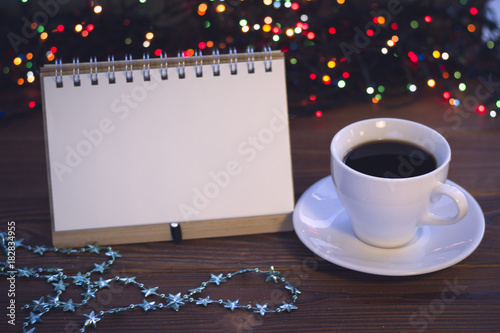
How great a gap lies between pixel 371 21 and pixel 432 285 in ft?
1.63

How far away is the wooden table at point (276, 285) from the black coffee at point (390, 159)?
0.12 meters

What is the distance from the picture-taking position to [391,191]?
63 centimetres

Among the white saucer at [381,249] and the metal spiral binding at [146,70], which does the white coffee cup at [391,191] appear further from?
the metal spiral binding at [146,70]

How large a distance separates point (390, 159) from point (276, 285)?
197mm

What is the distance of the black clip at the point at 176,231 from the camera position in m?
0.74

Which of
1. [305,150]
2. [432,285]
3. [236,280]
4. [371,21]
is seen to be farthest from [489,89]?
[236,280]

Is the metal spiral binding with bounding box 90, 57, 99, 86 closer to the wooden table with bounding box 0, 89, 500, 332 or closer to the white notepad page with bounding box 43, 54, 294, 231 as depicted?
the white notepad page with bounding box 43, 54, 294, 231

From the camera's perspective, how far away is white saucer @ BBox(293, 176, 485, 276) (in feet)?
2.16

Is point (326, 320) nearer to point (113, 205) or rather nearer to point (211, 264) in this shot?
point (211, 264)

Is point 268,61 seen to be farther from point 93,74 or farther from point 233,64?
point 93,74

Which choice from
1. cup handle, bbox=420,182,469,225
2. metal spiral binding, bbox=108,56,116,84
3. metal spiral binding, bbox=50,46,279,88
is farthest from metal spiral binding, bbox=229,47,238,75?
cup handle, bbox=420,182,469,225

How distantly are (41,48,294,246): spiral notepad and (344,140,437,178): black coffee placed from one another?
0.09 m

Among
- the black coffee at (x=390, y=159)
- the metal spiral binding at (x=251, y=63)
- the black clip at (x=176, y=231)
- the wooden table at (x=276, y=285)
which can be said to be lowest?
the wooden table at (x=276, y=285)

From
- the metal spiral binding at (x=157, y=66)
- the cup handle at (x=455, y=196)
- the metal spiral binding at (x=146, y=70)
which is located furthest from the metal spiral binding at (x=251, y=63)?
the cup handle at (x=455, y=196)
